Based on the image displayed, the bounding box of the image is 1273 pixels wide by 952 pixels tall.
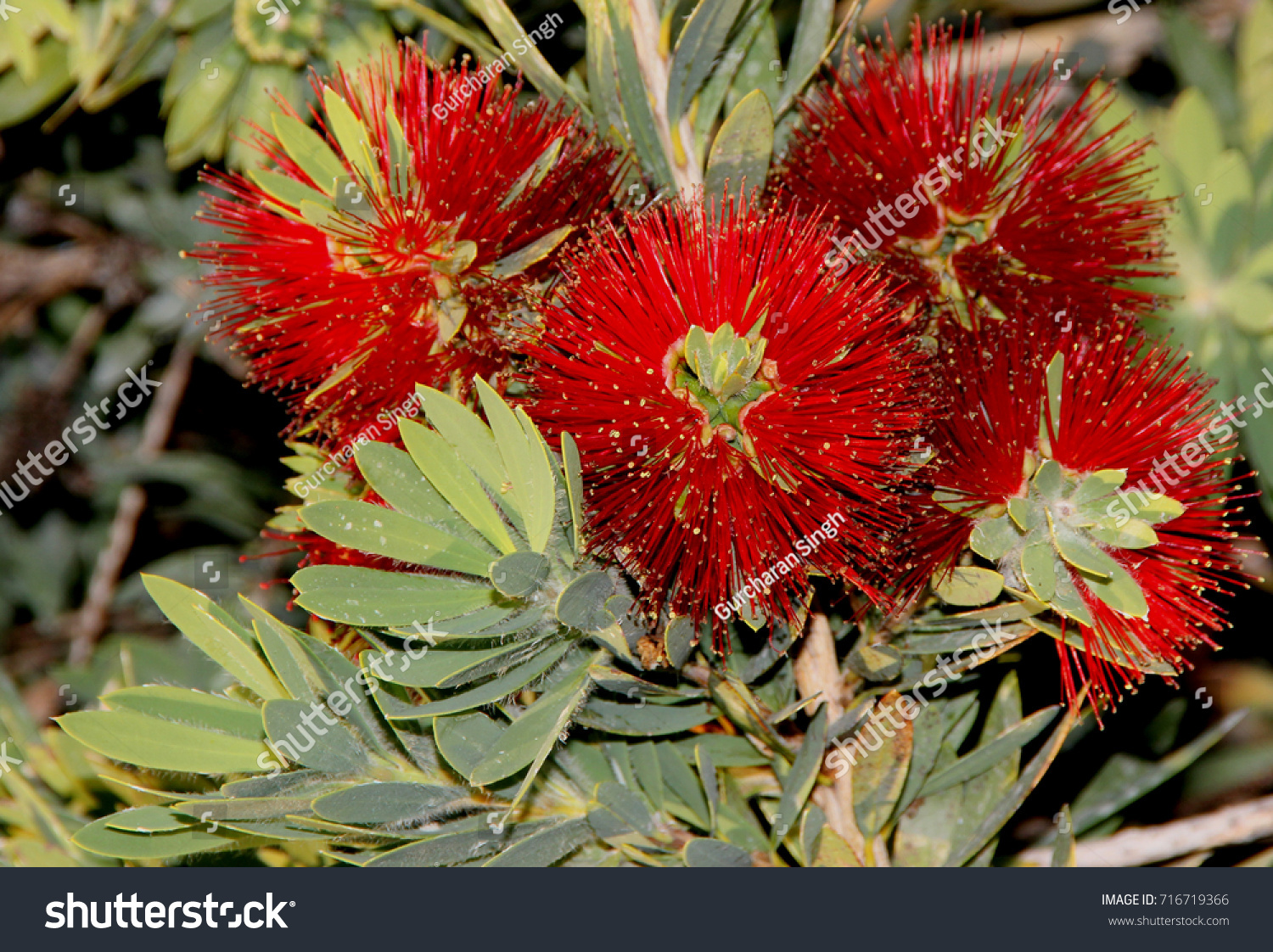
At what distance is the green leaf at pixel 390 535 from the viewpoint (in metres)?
0.70

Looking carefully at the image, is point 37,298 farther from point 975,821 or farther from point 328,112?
point 975,821

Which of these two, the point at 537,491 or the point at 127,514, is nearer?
the point at 537,491

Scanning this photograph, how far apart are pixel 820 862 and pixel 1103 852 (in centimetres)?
35

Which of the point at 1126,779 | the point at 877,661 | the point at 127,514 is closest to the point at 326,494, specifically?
the point at 877,661

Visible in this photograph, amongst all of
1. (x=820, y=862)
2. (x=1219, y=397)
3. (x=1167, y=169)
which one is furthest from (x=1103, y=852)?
(x=1167, y=169)

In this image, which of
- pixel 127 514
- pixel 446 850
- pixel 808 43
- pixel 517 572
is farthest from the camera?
pixel 127 514

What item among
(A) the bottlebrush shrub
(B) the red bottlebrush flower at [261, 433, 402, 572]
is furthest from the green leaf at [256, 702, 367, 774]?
(B) the red bottlebrush flower at [261, 433, 402, 572]

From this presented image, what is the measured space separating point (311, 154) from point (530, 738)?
48 cm

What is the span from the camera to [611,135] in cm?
87

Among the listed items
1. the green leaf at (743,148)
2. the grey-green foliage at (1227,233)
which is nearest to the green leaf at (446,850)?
the green leaf at (743,148)

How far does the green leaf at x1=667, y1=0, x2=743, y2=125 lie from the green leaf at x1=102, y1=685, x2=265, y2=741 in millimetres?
602

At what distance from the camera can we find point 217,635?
813 mm

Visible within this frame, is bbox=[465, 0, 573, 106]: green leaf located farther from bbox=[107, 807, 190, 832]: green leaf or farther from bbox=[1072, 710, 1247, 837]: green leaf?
bbox=[1072, 710, 1247, 837]: green leaf

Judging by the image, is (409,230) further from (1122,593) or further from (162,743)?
(1122,593)
